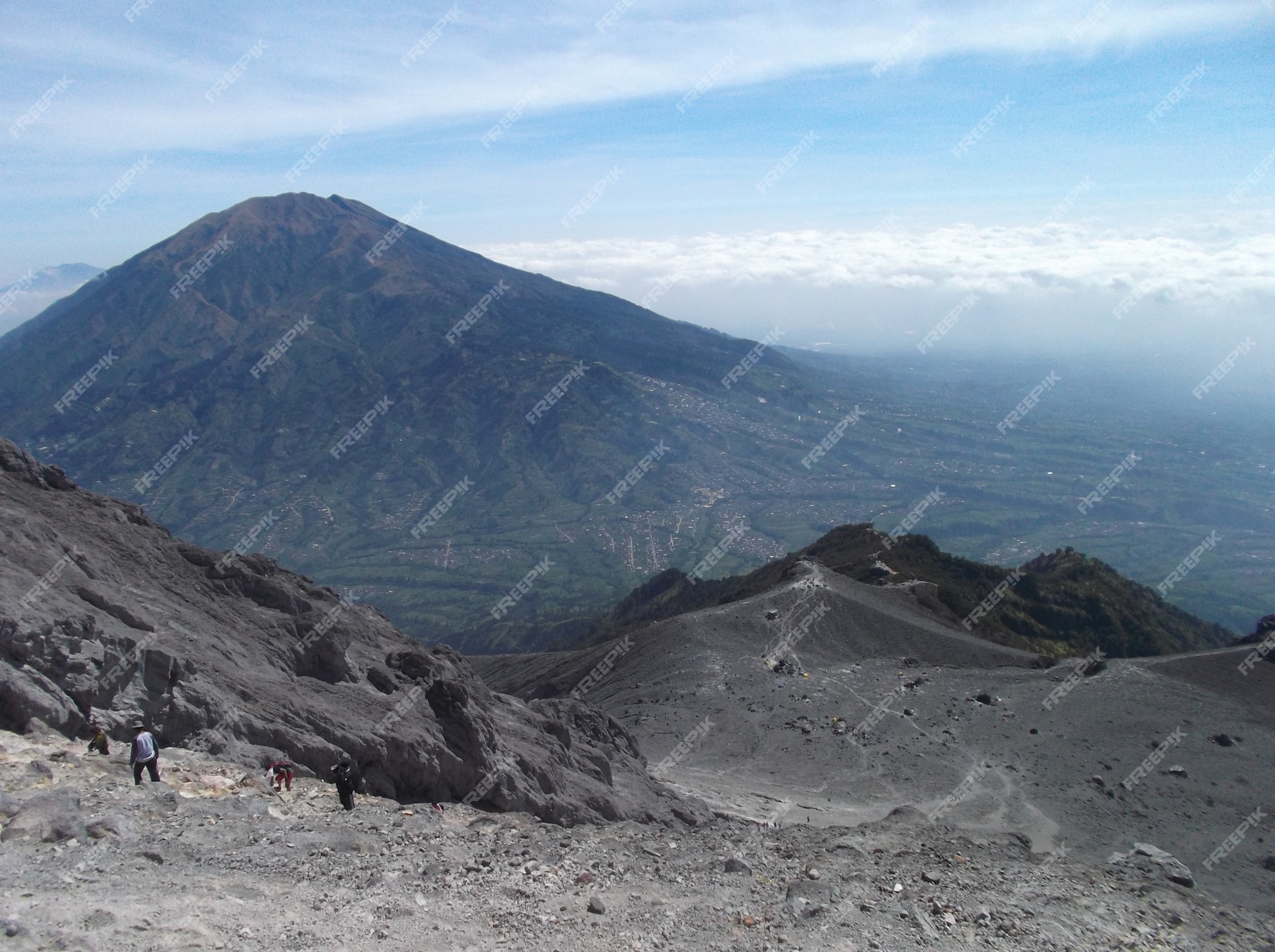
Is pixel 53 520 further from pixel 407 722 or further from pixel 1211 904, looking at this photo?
pixel 1211 904

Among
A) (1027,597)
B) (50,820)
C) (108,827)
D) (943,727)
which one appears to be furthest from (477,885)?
(1027,597)

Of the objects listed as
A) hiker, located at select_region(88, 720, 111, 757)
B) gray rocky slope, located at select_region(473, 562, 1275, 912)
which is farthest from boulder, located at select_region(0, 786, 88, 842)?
gray rocky slope, located at select_region(473, 562, 1275, 912)

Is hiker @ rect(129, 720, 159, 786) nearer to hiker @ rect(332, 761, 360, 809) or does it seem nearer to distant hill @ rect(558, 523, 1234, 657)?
hiker @ rect(332, 761, 360, 809)

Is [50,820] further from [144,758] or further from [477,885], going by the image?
[477,885]

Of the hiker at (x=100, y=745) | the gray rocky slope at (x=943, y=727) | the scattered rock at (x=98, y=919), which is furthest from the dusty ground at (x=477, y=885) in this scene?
the gray rocky slope at (x=943, y=727)

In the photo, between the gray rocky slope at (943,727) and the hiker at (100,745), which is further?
the gray rocky slope at (943,727)

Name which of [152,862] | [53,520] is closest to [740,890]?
[152,862]

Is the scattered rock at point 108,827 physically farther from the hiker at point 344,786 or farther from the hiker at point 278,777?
the hiker at point 344,786
